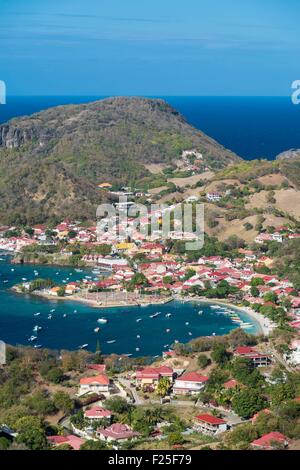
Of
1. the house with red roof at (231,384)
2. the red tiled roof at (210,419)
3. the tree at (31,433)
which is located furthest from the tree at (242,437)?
the tree at (31,433)

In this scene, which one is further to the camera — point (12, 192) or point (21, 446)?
point (12, 192)

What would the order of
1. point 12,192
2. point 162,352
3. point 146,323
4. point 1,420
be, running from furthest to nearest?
point 12,192 < point 146,323 < point 162,352 < point 1,420

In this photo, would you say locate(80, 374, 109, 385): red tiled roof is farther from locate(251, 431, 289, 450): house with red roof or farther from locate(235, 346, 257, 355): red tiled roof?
locate(251, 431, 289, 450): house with red roof

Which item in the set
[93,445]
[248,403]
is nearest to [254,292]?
[248,403]

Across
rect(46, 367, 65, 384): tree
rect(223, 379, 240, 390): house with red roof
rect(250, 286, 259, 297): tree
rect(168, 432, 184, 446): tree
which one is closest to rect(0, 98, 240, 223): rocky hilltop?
rect(250, 286, 259, 297): tree

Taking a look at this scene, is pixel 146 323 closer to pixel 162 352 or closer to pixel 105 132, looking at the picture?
pixel 162 352

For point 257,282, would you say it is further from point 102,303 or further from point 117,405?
point 117,405

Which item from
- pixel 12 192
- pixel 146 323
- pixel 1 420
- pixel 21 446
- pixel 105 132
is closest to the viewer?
pixel 21 446
